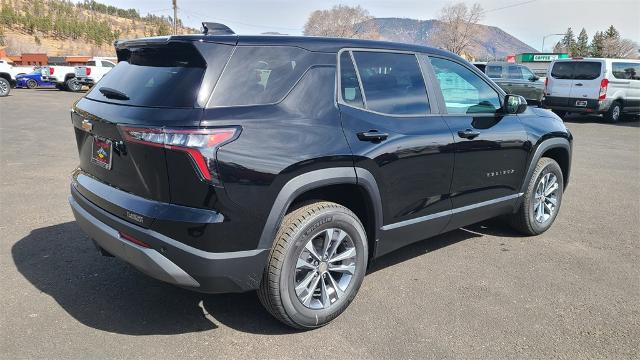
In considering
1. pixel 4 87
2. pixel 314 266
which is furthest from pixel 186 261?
pixel 4 87

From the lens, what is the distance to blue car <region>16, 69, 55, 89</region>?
25.7m

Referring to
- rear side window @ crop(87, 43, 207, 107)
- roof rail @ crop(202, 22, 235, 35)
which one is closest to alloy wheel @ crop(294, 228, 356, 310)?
rear side window @ crop(87, 43, 207, 107)

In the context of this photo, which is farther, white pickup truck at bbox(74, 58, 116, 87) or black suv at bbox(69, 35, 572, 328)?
white pickup truck at bbox(74, 58, 116, 87)

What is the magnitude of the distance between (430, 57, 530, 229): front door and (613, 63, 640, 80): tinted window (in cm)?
1346

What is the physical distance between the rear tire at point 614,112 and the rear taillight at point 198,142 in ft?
53.5

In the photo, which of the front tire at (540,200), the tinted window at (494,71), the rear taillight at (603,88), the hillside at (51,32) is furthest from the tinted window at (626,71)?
the hillside at (51,32)

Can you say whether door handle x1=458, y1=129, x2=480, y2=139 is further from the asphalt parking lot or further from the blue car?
the blue car

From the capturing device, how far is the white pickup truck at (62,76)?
24938mm

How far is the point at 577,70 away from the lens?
1562 centimetres

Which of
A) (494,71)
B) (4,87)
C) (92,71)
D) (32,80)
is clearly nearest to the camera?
(494,71)

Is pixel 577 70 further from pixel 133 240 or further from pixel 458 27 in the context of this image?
pixel 458 27

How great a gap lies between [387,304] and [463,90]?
6.15 ft

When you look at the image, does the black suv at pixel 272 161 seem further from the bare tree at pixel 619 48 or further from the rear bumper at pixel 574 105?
the bare tree at pixel 619 48

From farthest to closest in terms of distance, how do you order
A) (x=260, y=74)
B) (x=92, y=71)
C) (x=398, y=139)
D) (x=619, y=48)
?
1. (x=619, y=48)
2. (x=92, y=71)
3. (x=398, y=139)
4. (x=260, y=74)
